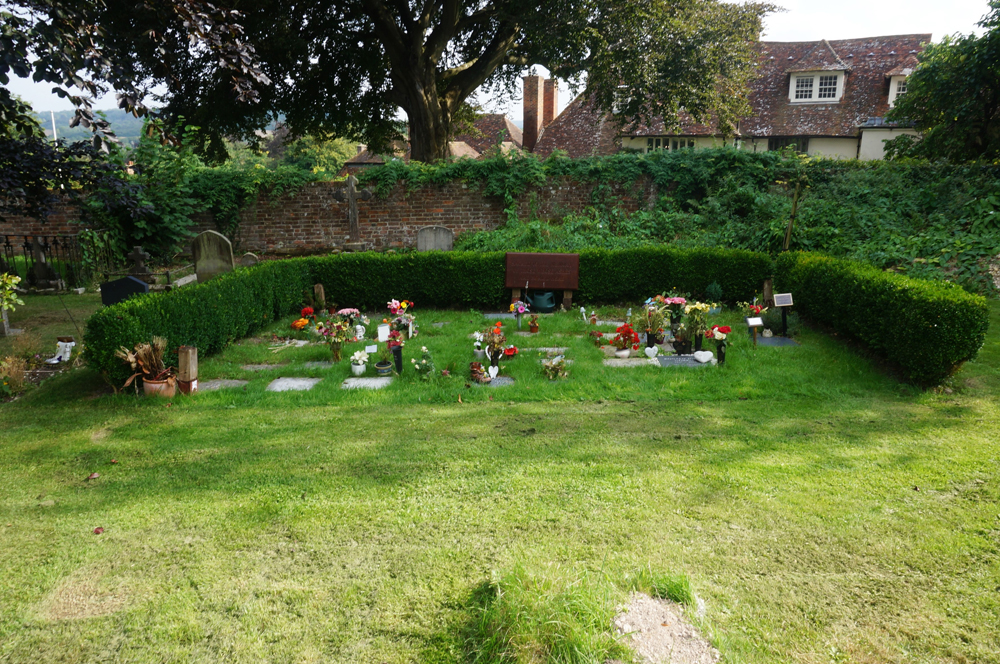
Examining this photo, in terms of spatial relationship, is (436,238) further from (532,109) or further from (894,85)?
(894,85)

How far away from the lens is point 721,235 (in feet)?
44.5

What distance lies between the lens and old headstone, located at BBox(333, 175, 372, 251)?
14680mm

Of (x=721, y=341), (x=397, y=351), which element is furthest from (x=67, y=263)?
(x=721, y=341)

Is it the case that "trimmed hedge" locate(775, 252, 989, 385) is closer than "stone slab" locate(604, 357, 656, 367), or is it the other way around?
"trimmed hedge" locate(775, 252, 989, 385)

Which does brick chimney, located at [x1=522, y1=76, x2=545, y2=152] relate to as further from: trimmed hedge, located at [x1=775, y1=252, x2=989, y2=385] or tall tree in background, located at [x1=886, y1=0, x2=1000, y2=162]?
trimmed hedge, located at [x1=775, y1=252, x2=989, y2=385]

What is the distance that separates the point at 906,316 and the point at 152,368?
8.27 metres

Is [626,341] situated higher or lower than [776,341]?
higher

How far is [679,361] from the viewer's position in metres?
7.70

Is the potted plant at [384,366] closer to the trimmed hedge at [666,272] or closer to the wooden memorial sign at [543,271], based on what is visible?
the wooden memorial sign at [543,271]

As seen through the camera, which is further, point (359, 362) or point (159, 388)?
point (359, 362)

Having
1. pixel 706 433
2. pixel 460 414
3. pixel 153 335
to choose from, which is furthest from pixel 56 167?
pixel 706 433

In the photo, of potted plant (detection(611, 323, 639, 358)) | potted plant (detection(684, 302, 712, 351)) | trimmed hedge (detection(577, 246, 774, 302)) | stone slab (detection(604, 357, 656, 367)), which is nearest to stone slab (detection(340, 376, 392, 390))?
stone slab (detection(604, 357, 656, 367))

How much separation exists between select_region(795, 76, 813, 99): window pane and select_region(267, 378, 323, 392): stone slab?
26.4 metres

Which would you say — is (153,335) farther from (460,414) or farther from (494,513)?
(494,513)
